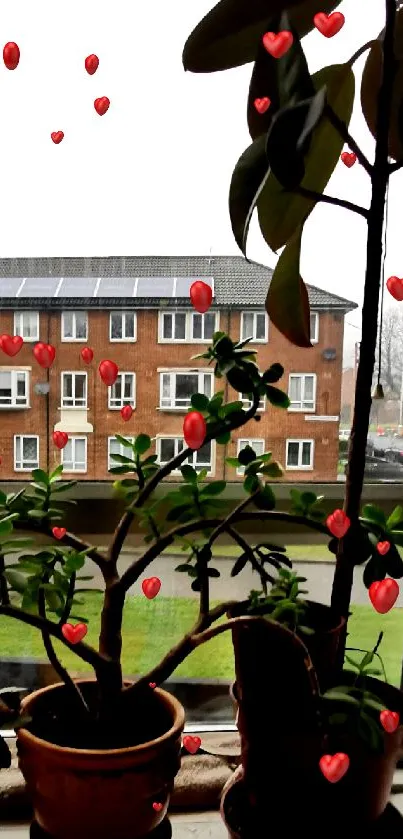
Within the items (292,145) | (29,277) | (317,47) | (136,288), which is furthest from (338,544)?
(317,47)

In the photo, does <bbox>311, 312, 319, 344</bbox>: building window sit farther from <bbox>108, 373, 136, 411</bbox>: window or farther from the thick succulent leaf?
the thick succulent leaf

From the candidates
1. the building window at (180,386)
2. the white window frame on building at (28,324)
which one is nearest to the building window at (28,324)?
the white window frame on building at (28,324)

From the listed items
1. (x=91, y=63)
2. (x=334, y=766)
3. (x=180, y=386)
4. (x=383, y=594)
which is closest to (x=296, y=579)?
(x=383, y=594)

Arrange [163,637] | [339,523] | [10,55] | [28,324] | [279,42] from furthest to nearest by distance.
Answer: [163,637], [28,324], [10,55], [339,523], [279,42]

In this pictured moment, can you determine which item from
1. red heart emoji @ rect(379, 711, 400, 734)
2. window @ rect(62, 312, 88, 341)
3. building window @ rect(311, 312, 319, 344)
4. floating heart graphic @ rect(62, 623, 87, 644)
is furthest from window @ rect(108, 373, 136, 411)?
red heart emoji @ rect(379, 711, 400, 734)

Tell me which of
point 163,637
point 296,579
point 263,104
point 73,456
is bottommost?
point 163,637

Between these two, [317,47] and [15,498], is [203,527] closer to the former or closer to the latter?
[15,498]

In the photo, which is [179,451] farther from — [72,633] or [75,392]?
[72,633]
